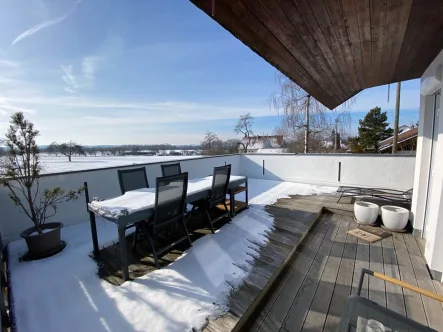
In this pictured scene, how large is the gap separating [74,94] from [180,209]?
5.74 m

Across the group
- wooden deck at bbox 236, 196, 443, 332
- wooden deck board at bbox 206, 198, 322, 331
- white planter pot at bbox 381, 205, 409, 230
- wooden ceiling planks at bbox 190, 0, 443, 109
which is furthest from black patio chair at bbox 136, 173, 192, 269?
white planter pot at bbox 381, 205, 409, 230

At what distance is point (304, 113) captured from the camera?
342 inches

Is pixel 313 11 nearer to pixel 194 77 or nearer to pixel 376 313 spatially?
pixel 376 313

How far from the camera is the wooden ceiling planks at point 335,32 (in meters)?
1.20

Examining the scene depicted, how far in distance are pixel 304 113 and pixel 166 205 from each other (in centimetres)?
824

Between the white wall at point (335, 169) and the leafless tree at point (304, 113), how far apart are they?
104 inches

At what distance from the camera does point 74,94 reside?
19.1ft

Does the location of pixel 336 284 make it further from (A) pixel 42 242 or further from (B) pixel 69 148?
(B) pixel 69 148

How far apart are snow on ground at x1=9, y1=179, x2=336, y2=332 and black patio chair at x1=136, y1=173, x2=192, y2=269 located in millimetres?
382

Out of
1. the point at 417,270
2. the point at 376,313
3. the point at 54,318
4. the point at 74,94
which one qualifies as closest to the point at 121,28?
the point at 74,94

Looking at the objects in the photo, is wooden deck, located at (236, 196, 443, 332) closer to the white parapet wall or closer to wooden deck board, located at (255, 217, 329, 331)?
wooden deck board, located at (255, 217, 329, 331)

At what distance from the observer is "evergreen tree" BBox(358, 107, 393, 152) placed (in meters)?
11.8

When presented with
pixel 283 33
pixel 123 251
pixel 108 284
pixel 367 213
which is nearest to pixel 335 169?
pixel 367 213

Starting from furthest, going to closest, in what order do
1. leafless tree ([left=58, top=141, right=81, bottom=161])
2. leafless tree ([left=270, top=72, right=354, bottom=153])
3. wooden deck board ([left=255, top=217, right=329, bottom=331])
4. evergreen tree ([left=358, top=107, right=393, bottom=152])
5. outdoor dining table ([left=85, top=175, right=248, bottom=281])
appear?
evergreen tree ([left=358, top=107, right=393, bottom=152]) < leafless tree ([left=270, top=72, right=354, bottom=153]) < leafless tree ([left=58, top=141, right=81, bottom=161]) < outdoor dining table ([left=85, top=175, right=248, bottom=281]) < wooden deck board ([left=255, top=217, right=329, bottom=331])
